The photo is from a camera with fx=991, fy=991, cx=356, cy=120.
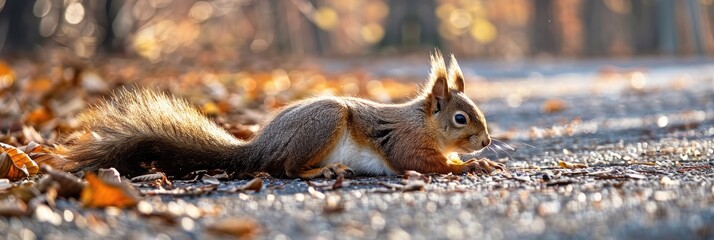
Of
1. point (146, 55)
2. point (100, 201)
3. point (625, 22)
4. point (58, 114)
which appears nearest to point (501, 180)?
point (100, 201)

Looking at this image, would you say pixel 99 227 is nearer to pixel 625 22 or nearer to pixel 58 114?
pixel 58 114

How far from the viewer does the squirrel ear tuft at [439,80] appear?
15.4 ft

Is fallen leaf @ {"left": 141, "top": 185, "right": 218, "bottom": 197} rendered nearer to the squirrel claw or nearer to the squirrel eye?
the squirrel claw

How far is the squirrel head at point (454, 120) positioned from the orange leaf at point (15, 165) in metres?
1.82

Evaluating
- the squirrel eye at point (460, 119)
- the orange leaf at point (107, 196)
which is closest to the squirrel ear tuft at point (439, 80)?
the squirrel eye at point (460, 119)

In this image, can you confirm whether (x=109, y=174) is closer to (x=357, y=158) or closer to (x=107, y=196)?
(x=107, y=196)

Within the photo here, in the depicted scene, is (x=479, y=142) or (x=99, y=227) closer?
(x=99, y=227)

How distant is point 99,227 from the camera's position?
2582mm

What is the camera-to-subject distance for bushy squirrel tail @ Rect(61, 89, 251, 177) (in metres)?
3.99

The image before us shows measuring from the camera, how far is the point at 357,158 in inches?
174

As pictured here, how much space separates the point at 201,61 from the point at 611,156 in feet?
37.9

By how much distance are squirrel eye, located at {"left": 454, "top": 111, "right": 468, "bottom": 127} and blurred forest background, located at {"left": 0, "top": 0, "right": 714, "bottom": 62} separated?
153 inches

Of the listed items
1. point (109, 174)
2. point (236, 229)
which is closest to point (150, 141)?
point (109, 174)

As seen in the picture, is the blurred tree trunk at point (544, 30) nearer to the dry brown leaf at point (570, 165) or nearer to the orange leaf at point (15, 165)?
the dry brown leaf at point (570, 165)
